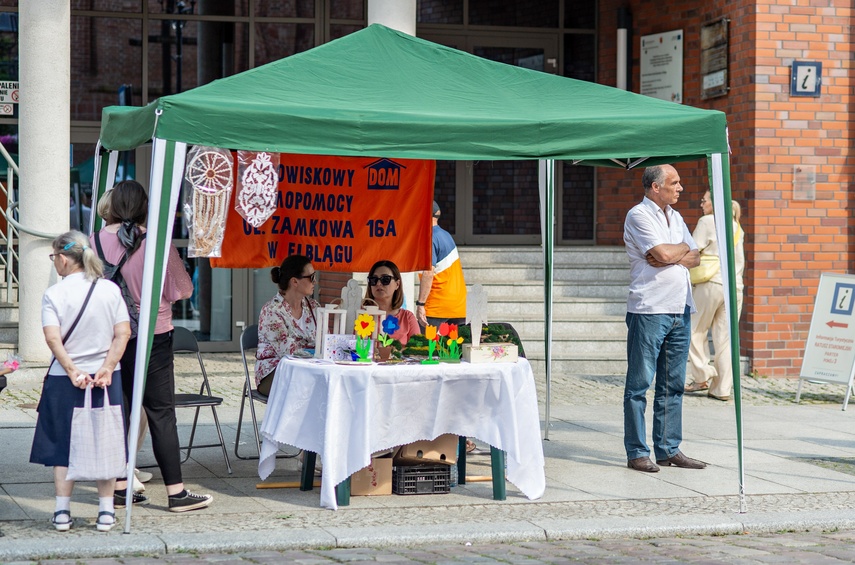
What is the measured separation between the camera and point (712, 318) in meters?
11.0

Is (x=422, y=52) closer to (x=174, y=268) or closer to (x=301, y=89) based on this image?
(x=301, y=89)

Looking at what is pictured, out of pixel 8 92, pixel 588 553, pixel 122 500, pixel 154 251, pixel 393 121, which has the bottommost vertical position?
pixel 588 553

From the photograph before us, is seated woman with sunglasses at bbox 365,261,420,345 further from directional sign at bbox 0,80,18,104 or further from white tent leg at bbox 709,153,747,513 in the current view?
directional sign at bbox 0,80,18,104

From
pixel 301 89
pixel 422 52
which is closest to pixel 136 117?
pixel 301 89

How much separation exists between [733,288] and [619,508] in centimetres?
137

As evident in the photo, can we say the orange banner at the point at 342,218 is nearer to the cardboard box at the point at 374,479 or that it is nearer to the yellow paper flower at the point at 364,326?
the yellow paper flower at the point at 364,326

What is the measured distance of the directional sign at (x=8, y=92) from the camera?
13.1 metres

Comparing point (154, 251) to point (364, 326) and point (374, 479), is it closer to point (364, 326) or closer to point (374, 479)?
point (364, 326)

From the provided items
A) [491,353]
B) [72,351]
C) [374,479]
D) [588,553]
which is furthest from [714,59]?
[72,351]

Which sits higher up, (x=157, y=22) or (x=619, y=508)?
(x=157, y=22)

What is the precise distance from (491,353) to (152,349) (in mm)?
1875

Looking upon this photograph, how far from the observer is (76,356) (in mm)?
5906

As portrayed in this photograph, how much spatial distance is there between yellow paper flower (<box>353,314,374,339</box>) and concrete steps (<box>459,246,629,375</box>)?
5.52 m

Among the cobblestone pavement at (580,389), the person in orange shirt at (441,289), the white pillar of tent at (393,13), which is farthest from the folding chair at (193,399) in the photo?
the white pillar of tent at (393,13)
